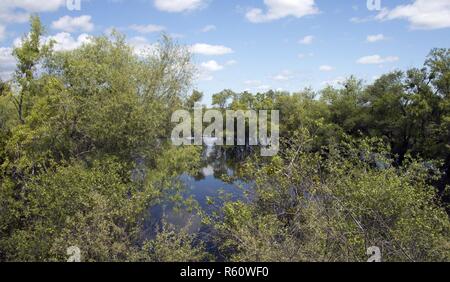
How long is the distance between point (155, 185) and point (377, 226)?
11.2 meters

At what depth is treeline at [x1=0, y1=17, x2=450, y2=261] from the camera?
1201cm

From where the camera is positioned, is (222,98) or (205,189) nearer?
(205,189)

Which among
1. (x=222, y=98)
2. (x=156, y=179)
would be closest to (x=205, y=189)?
(x=156, y=179)

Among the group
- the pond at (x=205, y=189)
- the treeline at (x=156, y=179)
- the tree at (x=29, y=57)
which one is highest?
the tree at (x=29, y=57)

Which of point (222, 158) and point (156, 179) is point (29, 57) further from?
point (222, 158)

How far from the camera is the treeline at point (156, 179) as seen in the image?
473 inches

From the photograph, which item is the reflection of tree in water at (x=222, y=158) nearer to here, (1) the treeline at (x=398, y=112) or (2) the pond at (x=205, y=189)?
(2) the pond at (x=205, y=189)

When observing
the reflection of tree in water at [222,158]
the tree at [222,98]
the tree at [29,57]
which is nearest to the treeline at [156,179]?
the tree at [29,57]

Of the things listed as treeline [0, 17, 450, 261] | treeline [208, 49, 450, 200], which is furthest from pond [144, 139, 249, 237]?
treeline [208, 49, 450, 200]

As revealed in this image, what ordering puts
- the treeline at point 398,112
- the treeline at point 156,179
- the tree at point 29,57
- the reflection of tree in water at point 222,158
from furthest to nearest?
the reflection of tree in water at point 222,158, the treeline at point 398,112, the tree at point 29,57, the treeline at point 156,179

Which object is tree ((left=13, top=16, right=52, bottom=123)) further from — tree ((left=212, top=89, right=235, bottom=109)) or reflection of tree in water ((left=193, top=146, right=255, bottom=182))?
tree ((left=212, top=89, right=235, bottom=109))

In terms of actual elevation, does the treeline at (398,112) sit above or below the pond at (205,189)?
above

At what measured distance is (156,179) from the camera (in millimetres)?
20078
